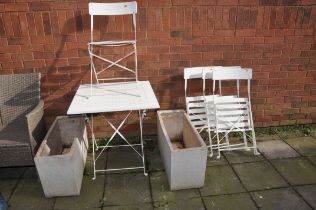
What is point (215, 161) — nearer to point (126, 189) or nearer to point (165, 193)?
point (165, 193)

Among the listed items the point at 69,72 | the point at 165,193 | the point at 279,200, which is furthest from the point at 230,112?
the point at 69,72

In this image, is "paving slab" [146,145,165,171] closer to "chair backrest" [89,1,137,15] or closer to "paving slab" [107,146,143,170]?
"paving slab" [107,146,143,170]

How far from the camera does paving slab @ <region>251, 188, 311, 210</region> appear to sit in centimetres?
284

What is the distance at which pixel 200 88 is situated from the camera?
13.4ft

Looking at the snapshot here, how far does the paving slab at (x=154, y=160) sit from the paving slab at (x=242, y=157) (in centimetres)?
92

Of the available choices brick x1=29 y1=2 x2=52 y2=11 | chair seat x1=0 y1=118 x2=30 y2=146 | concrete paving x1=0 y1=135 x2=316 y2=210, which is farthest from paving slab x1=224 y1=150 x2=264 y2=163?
brick x1=29 y1=2 x2=52 y2=11

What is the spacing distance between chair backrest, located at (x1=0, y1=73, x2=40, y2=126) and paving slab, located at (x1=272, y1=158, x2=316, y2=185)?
321 cm

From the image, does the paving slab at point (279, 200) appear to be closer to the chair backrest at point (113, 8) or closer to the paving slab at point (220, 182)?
the paving slab at point (220, 182)

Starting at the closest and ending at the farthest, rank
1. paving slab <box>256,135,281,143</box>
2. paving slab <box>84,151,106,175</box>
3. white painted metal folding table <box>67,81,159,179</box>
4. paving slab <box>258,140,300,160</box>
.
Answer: white painted metal folding table <box>67,81,159,179</box>
paving slab <box>84,151,106,175</box>
paving slab <box>258,140,300,160</box>
paving slab <box>256,135,281,143</box>

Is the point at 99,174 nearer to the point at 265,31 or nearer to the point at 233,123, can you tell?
the point at 233,123

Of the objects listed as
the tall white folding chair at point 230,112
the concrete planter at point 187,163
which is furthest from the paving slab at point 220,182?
the tall white folding chair at point 230,112

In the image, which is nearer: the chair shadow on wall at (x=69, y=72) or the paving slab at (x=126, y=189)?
the paving slab at (x=126, y=189)

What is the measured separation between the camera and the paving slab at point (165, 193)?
2972 mm

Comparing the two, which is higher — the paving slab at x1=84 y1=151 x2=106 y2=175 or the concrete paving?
the paving slab at x1=84 y1=151 x2=106 y2=175
